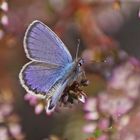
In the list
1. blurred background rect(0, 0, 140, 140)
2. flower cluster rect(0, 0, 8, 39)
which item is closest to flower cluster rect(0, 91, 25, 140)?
blurred background rect(0, 0, 140, 140)

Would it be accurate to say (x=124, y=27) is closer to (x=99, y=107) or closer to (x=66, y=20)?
(x=66, y=20)

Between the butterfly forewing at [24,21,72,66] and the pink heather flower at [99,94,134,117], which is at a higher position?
the butterfly forewing at [24,21,72,66]

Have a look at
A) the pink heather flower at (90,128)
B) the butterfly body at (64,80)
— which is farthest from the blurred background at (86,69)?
the butterfly body at (64,80)

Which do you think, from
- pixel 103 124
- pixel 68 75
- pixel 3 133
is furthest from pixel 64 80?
pixel 3 133

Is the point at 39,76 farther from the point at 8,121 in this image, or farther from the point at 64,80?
the point at 8,121

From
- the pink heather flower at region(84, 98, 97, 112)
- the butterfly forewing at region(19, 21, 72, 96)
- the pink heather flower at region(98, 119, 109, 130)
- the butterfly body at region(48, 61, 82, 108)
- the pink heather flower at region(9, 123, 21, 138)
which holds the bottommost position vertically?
the pink heather flower at region(9, 123, 21, 138)

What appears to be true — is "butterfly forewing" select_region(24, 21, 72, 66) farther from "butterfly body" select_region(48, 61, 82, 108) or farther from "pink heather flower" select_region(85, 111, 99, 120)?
"pink heather flower" select_region(85, 111, 99, 120)
